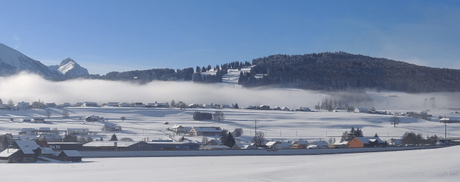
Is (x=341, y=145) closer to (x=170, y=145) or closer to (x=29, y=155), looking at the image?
(x=170, y=145)

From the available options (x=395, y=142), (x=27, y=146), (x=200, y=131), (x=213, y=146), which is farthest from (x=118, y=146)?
(x=395, y=142)

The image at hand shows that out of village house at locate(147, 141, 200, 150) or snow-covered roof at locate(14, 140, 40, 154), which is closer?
snow-covered roof at locate(14, 140, 40, 154)

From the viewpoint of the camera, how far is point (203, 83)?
7844 inches

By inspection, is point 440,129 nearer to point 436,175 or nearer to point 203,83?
point 436,175

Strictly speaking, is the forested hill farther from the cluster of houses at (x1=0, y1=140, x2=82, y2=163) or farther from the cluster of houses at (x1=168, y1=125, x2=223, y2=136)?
the cluster of houses at (x1=0, y1=140, x2=82, y2=163)

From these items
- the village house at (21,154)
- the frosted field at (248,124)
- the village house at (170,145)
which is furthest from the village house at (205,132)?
the village house at (21,154)

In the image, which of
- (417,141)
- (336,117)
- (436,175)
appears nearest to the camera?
(436,175)

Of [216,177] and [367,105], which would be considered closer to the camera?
[216,177]

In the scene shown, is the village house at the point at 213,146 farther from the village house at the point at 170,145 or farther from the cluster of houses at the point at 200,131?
the cluster of houses at the point at 200,131

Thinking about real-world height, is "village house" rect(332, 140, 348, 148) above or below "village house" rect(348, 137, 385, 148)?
below

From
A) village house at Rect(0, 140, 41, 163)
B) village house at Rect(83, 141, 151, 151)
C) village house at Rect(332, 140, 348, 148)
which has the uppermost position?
village house at Rect(0, 140, 41, 163)

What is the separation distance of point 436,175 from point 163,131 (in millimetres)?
53674


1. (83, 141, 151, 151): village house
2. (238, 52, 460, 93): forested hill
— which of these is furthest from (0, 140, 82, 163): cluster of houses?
(238, 52, 460, 93): forested hill

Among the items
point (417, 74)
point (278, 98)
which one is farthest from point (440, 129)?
point (417, 74)
